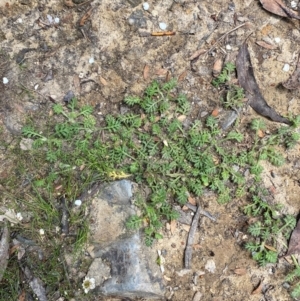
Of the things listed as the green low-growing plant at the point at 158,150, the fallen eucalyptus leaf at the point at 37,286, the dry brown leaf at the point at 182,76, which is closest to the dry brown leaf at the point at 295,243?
the green low-growing plant at the point at 158,150

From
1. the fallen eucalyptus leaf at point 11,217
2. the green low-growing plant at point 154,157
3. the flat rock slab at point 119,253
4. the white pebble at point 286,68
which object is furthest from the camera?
the white pebble at point 286,68

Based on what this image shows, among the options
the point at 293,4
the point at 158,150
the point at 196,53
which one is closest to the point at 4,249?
the point at 158,150

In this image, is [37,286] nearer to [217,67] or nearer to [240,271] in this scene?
[240,271]

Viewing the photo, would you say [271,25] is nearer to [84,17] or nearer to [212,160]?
[212,160]

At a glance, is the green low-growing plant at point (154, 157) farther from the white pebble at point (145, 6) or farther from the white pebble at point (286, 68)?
the white pebble at point (145, 6)

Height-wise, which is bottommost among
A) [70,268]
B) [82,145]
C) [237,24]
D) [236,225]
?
[70,268]

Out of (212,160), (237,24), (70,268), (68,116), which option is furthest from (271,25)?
(70,268)
